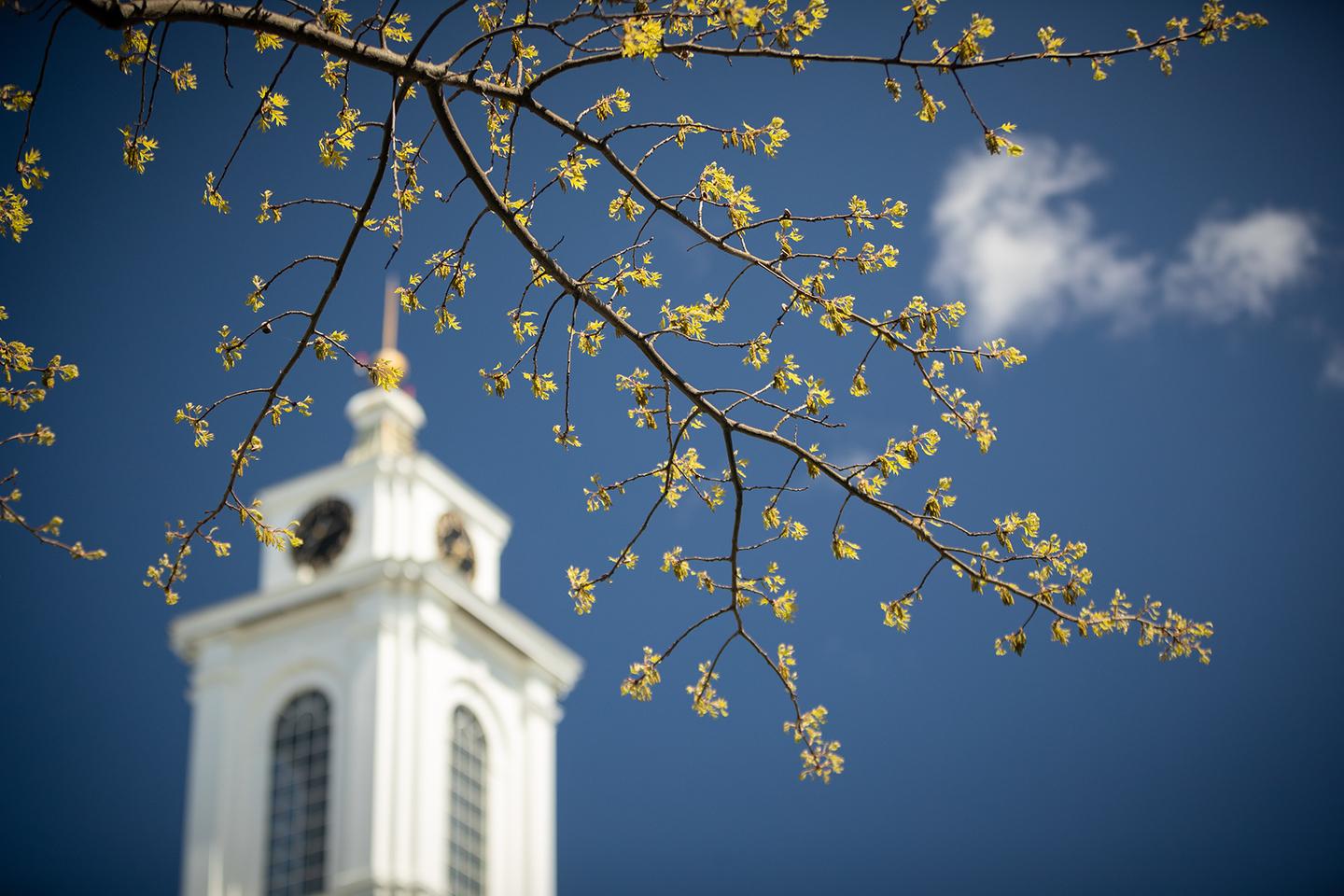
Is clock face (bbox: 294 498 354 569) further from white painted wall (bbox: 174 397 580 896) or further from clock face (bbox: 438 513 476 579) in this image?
clock face (bbox: 438 513 476 579)

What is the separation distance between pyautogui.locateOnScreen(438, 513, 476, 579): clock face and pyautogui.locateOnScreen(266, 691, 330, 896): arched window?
12.7 feet

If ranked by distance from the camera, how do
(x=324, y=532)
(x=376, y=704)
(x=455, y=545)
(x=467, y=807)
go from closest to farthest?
(x=376, y=704)
(x=467, y=807)
(x=324, y=532)
(x=455, y=545)

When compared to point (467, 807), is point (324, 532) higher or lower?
higher

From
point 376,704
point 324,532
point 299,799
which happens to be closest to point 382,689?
point 376,704

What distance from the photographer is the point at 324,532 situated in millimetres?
31797

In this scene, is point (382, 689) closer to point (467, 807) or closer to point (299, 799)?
point (299, 799)

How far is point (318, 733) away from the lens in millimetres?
29906

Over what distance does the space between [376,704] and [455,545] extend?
194 inches

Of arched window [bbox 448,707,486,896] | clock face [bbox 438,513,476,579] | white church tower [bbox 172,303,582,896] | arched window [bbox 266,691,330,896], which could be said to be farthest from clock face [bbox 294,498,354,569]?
arched window [bbox 448,707,486,896]

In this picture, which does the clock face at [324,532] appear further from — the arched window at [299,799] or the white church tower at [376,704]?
the arched window at [299,799]

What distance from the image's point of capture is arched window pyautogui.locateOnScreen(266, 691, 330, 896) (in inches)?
1112

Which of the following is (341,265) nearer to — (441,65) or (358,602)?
(441,65)

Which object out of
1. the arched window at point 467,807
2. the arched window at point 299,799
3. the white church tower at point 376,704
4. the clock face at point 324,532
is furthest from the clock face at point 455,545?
the arched window at point 299,799

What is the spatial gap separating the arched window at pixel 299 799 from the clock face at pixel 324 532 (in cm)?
282
